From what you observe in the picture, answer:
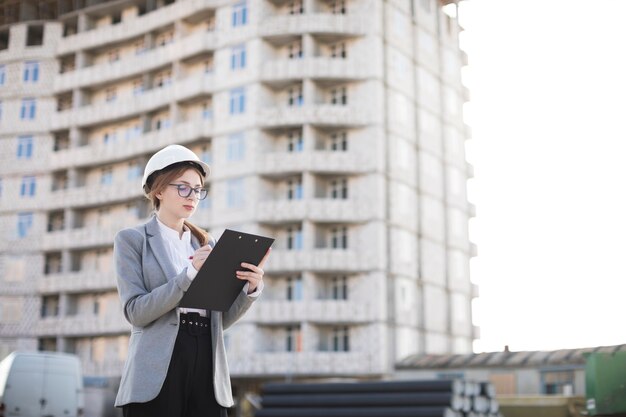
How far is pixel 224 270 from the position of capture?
4473 millimetres

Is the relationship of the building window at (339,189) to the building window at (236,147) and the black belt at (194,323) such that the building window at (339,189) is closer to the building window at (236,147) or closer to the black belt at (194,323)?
the building window at (236,147)

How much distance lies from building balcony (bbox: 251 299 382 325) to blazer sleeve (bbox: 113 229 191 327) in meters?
41.9

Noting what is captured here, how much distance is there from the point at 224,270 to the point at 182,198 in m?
0.46

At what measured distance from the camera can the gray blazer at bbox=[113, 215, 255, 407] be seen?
432cm

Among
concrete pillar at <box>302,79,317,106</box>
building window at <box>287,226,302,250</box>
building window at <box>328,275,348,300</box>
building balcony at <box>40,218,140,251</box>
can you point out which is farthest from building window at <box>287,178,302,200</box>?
building balcony at <box>40,218,140,251</box>

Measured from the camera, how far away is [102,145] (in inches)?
2232

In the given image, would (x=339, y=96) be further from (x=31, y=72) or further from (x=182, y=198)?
(x=182, y=198)

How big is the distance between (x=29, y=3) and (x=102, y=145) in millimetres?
15003

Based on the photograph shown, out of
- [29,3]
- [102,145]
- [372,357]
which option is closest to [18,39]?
[29,3]

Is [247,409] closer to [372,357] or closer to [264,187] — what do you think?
[372,357]

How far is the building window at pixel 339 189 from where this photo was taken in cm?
4919

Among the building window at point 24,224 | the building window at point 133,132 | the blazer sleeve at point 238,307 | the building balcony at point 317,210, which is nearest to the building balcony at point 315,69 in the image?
the building balcony at point 317,210

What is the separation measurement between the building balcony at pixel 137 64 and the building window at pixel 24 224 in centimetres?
854

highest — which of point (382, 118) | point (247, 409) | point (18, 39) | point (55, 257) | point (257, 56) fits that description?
point (18, 39)
